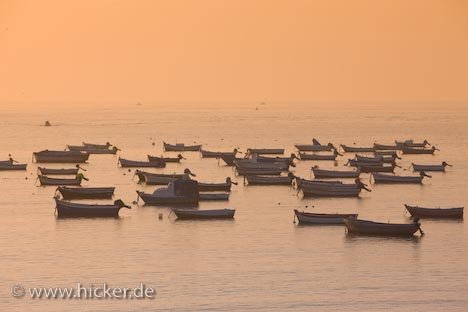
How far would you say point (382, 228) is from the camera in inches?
3243

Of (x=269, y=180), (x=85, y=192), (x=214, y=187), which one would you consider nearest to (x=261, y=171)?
(x=269, y=180)

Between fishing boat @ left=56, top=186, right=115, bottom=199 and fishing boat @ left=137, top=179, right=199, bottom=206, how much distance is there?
18.5ft

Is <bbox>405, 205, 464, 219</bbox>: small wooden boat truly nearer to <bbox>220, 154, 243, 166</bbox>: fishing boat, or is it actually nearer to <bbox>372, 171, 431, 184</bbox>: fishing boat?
<bbox>372, 171, 431, 184</bbox>: fishing boat

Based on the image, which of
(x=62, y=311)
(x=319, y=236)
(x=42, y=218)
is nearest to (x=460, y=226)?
(x=319, y=236)

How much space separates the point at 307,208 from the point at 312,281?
104 feet

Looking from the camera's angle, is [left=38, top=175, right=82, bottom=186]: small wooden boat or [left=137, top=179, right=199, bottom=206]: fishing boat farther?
[left=38, top=175, right=82, bottom=186]: small wooden boat

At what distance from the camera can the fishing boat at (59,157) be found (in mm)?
140500

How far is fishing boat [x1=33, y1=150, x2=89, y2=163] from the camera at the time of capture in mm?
140500

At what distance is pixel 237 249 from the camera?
7819cm

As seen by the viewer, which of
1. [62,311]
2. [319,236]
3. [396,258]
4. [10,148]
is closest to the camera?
[62,311]

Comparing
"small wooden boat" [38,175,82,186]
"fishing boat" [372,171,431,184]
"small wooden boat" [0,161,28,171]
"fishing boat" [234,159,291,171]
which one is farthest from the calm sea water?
"small wooden boat" [0,161,28,171]

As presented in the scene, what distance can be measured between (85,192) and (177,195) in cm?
869

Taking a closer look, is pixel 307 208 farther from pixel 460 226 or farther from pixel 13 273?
pixel 13 273

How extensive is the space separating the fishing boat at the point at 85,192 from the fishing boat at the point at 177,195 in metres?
5.63
